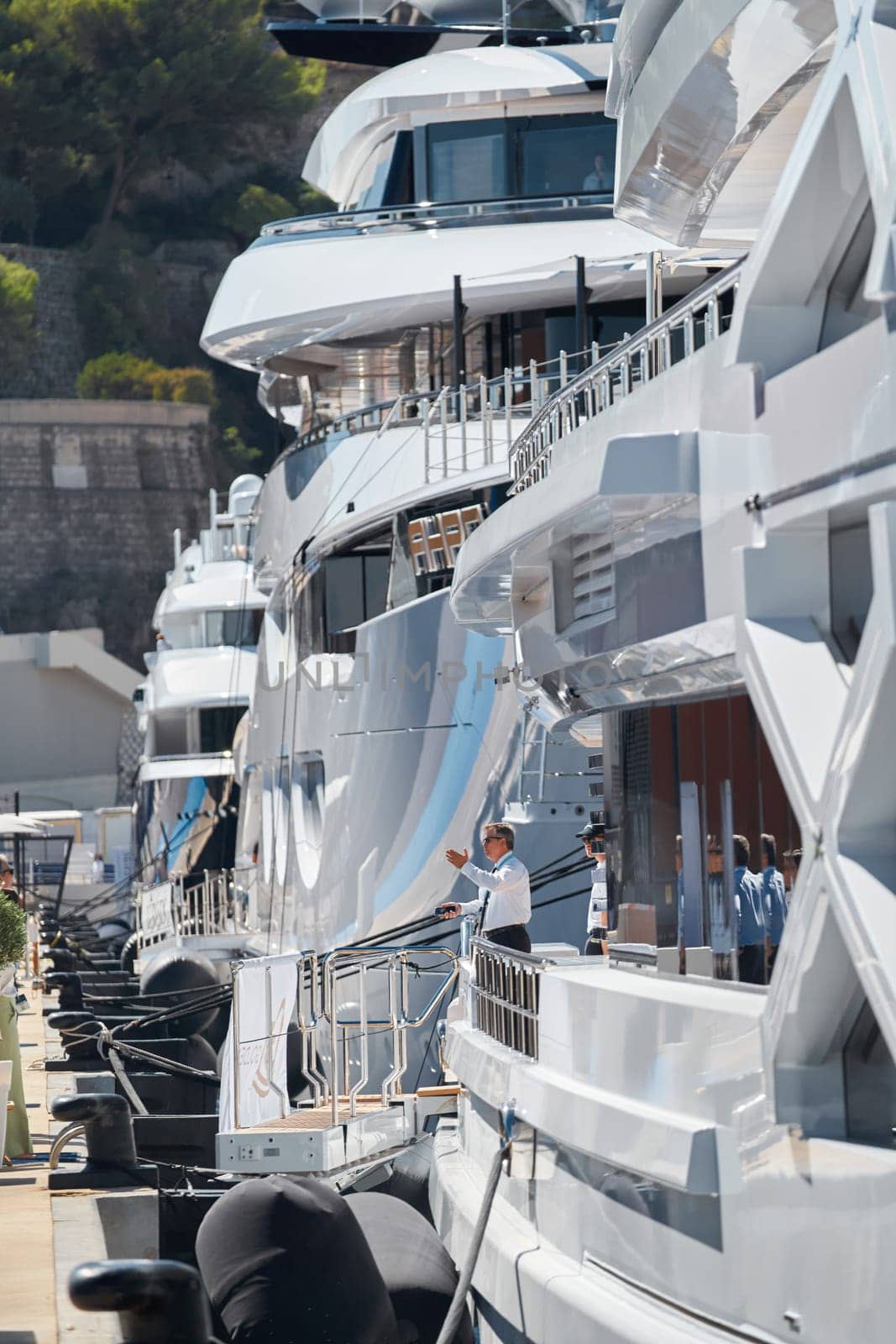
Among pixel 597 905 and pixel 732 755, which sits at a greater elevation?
pixel 732 755

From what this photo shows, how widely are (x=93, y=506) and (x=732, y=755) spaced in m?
66.4

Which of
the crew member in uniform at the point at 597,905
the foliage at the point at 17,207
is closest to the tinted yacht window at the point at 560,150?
the crew member in uniform at the point at 597,905

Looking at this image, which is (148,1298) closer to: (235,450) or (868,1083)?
(868,1083)

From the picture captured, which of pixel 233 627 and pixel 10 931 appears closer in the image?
pixel 10 931

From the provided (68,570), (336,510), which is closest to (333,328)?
(336,510)

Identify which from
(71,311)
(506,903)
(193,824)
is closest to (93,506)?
(71,311)

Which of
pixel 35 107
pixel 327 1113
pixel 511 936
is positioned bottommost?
pixel 327 1113

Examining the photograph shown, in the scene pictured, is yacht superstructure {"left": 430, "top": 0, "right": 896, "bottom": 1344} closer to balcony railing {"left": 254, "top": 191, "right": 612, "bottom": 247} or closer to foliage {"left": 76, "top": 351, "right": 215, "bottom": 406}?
balcony railing {"left": 254, "top": 191, "right": 612, "bottom": 247}

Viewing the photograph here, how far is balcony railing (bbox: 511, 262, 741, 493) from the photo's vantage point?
5.98 meters

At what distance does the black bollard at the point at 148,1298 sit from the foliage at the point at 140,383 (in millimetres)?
68465

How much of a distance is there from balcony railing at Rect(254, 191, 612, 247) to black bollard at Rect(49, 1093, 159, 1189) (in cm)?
968

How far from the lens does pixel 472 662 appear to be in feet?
44.1

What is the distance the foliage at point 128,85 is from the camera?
7650 cm

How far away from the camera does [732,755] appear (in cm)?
585
